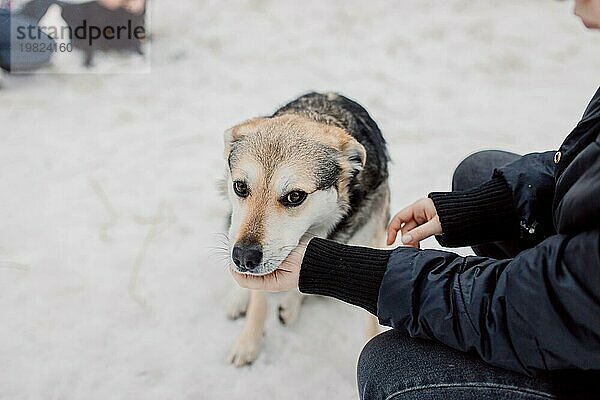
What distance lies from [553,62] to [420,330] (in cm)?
253

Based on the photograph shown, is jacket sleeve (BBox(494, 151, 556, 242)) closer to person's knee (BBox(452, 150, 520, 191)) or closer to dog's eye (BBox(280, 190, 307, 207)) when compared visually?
person's knee (BBox(452, 150, 520, 191))

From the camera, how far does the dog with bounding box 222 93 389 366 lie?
5.33ft

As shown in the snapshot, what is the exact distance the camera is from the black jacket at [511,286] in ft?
3.70

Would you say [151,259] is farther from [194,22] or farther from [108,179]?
[194,22]

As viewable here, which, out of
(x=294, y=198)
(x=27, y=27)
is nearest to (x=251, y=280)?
(x=294, y=198)

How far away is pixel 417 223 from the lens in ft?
6.03

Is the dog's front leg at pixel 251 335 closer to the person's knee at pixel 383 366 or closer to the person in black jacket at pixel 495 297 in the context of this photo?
the person in black jacket at pixel 495 297

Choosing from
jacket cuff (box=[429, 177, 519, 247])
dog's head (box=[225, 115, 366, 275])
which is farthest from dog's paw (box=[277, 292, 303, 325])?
jacket cuff (box=[429, 177, 519, 247])

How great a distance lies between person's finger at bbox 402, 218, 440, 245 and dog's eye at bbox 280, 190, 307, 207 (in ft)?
0.96

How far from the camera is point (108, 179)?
2.69m

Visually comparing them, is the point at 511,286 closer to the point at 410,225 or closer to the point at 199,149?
the point at 410,225

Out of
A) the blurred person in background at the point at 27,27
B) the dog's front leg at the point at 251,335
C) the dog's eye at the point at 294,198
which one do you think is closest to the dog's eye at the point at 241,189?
the dog's eye at the point at 294,198

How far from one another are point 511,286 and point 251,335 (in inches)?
41.0

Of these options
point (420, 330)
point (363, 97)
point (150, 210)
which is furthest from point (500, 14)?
point (420, 330)
